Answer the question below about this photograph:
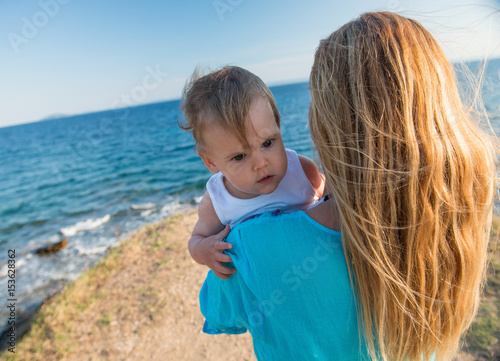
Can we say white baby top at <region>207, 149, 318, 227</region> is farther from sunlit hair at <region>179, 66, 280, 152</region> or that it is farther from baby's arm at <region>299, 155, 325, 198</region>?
sunlit hair at <region>179, 66, 280, 152</region>

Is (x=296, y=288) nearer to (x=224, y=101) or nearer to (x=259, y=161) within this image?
(x=259, y=161)

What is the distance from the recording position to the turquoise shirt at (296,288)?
96 centimetres

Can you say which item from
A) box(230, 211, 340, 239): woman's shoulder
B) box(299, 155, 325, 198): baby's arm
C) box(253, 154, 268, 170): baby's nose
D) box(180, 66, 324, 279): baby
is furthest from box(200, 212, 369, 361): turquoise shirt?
box(299, 155, 325, 198): baby's arm

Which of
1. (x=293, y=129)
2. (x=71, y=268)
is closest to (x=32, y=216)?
(x=71, y=268)

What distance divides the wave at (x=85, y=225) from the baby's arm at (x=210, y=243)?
905cm

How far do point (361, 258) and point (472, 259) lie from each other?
1.36 feet

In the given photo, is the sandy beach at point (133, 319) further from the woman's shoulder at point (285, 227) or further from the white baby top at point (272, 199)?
the woman's shoulder at point (285, 227)

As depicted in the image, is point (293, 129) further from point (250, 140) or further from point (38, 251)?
point (250, 140)

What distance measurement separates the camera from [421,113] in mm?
867

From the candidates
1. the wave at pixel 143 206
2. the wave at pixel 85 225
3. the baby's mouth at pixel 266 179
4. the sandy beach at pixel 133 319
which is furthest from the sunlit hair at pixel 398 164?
the wave at pixel 143 206

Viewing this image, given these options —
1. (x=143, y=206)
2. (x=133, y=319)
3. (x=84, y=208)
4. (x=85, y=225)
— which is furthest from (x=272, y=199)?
(x=84, y=208)

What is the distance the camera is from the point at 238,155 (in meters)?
1.46

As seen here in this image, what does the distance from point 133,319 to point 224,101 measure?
163 inches

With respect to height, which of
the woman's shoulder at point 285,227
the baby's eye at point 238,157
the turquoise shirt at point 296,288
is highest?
the baby's eye at point 238,157
